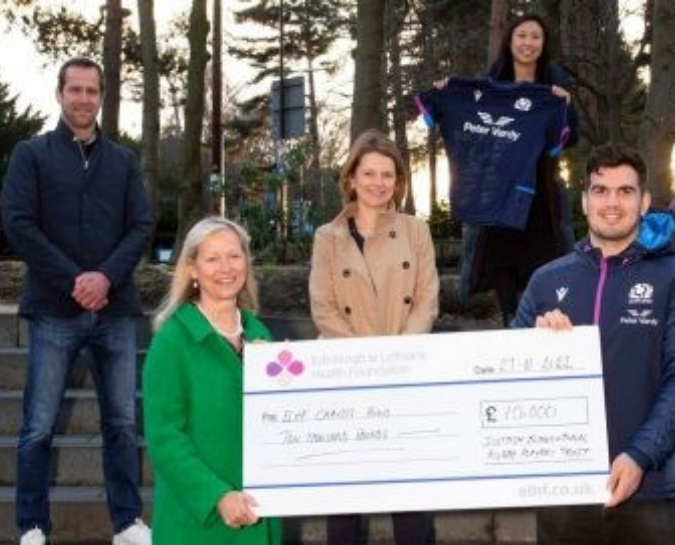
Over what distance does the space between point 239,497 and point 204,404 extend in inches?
11.9

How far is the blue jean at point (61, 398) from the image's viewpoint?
5215 mm

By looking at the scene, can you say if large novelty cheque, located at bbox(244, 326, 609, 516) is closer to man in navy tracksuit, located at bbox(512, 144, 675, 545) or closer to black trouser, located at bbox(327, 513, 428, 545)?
man in navy tracksuit, located at bbox(512, 144, 675, 545)

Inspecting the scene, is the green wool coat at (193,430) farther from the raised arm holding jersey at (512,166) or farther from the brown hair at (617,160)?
the raised arm holding jersey at (512,166)

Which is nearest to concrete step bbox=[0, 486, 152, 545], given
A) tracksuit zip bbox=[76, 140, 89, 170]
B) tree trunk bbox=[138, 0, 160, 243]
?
tracksuit zip bbox=[76, 140, 89, 170]

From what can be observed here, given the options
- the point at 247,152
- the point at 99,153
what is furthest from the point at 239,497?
the point at 247,152

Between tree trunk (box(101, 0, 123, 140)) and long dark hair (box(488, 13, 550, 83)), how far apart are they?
35.8ft

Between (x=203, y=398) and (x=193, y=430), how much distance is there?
10 cm

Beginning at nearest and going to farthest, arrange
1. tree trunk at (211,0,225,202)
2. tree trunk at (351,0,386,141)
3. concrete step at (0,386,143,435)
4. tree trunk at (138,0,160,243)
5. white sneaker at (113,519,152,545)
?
white sneaker at (113,519,152,545) → concrete step at (0,386,143,435) → tree trunk at (351,0,386,141) → tree trunk at (138,0,160,243) → tree trunk at (211,0,225,202)

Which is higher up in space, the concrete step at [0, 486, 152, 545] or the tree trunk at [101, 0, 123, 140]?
the tree trunk at [101, 0, 123, 140]

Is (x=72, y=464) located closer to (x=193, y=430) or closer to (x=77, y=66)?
(x=77, y=66)

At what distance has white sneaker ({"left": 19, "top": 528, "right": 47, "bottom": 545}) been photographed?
517cm

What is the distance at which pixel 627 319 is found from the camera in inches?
139

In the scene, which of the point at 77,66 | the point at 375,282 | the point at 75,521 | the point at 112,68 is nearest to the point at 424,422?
the point at 375,282

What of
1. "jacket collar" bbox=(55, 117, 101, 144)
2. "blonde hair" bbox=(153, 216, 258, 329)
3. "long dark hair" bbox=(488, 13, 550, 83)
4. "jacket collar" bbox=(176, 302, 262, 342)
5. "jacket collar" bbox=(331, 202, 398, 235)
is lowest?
"jacket collar" bbox=(176, 302, 262, 342)
